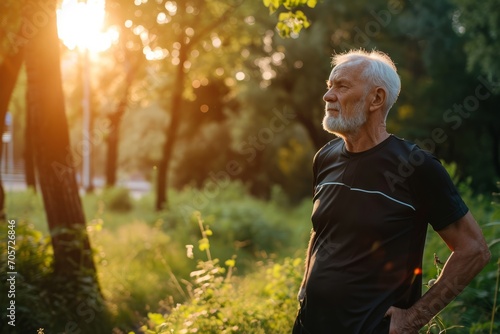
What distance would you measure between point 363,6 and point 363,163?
29.0 metres

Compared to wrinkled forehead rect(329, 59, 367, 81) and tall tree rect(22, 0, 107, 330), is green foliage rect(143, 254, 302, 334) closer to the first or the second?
wrinkled forehead rect(329, 59, 367, 81)

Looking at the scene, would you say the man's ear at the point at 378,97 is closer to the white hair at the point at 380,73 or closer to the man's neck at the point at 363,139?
the white hair at the point at 380,73

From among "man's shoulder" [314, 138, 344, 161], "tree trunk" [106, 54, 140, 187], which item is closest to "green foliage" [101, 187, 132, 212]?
"tree trunk" [106, 54, 140, 187]

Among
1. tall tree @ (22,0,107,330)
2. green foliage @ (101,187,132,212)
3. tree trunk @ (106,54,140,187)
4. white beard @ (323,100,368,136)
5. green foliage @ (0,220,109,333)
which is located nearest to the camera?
white beard @ (323,100,368,136)

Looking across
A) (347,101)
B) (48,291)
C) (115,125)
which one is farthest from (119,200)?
(347,101)

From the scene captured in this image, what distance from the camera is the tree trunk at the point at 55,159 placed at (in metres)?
7.97

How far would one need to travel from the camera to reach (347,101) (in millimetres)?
3533

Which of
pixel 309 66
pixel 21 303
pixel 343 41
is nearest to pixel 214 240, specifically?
pixel 21 303

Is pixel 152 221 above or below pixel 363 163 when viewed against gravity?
below

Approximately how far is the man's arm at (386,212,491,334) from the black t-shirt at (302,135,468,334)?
0.25 ft

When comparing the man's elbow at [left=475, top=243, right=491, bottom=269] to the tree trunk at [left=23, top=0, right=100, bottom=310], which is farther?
the tree trunk at [left=23, top=0, right=100, bottom=310]

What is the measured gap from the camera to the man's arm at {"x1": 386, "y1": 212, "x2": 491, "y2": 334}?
3.15 meters

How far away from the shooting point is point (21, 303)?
674cm

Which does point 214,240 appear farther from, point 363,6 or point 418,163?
point 363,6
